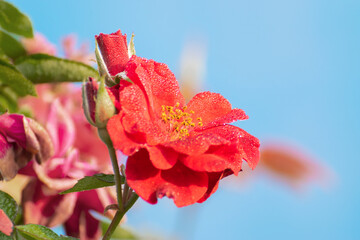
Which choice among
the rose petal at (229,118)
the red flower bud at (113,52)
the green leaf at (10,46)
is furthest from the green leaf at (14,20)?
the rose petal at (229,118)

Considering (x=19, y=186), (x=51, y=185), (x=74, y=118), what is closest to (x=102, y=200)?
(x=51, y=185)

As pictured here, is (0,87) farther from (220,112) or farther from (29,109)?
(220,112)

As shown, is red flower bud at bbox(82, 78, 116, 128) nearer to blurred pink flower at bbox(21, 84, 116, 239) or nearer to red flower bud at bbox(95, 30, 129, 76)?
red flower bud at bbox(95, 30, 129, 76)

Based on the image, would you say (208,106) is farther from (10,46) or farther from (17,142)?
(10,46)

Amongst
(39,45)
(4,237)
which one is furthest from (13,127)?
(39,45)

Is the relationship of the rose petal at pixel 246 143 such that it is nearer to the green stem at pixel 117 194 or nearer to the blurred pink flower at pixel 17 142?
the green stem at pixel 117 194
